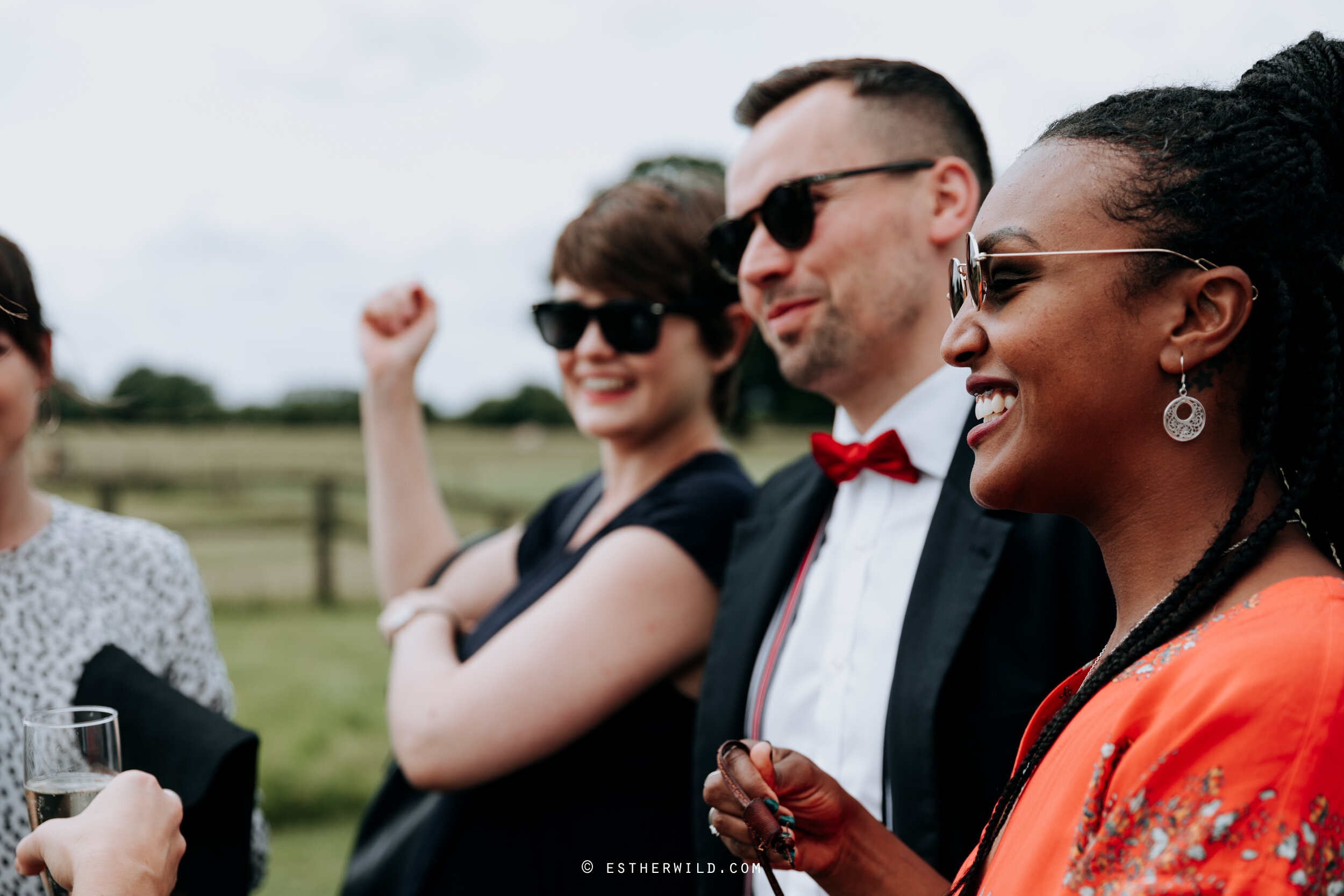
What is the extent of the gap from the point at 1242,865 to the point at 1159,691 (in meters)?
0.20

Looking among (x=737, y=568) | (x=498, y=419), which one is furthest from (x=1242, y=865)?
(x=498, y=419)

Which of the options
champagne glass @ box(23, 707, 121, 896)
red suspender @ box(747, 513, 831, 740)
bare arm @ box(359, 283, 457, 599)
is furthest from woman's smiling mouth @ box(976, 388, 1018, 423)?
bare arm @ box(359, 283, 457, 599)

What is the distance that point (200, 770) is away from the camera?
2.04 meters

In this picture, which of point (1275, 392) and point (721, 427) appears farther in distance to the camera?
point (721, 427)

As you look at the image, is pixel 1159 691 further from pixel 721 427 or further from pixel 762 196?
pixel 721 427

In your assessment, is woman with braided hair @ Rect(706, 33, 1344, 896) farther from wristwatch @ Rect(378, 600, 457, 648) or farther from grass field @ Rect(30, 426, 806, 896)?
grass field @ Rect(30, 426, 806, 896)

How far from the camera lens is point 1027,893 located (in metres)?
1.16

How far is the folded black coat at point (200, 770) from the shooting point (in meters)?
2.04

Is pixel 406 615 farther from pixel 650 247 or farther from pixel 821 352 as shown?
pixel 821 352

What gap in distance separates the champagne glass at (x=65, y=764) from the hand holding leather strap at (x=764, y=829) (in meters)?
1.08

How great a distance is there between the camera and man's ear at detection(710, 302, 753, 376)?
3.01 m

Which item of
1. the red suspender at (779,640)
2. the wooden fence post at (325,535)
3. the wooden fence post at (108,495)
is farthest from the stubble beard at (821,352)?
the wooden fence post at (325,535)

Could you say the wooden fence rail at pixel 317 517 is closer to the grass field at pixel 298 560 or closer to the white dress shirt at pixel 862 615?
the grass field at pixel 298 560

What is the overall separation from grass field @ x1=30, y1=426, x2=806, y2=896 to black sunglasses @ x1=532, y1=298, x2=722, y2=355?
3378 mm
